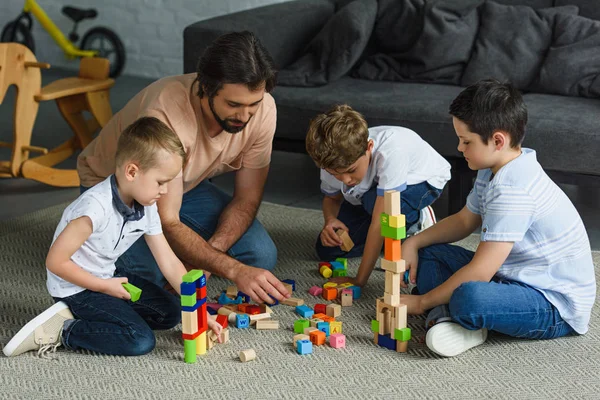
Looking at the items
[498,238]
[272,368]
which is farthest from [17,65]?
[498,238]

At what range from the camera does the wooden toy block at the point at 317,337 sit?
7.16ft

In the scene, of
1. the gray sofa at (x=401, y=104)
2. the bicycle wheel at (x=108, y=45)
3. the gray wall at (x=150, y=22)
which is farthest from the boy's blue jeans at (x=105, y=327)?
the bicycle wheel at (x=108, y=45)

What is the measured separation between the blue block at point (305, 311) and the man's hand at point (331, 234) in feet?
1.07

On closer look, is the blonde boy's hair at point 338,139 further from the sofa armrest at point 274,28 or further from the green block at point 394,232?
the sofa armrest at point 274,28

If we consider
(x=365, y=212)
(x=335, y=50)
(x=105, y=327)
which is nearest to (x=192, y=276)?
(x=105, y=327)

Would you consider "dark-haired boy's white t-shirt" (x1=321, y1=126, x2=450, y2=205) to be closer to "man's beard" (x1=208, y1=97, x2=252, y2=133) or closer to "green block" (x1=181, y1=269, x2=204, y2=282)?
"man's beard" (x1=208, y1=97, x2=252, y2=133)

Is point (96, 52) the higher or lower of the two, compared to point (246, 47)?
lower

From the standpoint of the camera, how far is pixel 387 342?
2160 millimetres

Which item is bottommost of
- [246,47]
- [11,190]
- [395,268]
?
[11,190]

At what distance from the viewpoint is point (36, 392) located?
6.37 ft

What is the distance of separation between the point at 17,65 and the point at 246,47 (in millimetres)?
1599

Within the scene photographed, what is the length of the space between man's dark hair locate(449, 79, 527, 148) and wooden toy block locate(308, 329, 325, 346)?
0.63 metres

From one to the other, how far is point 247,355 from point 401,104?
4.65ft

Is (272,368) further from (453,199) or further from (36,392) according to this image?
(453,199)
